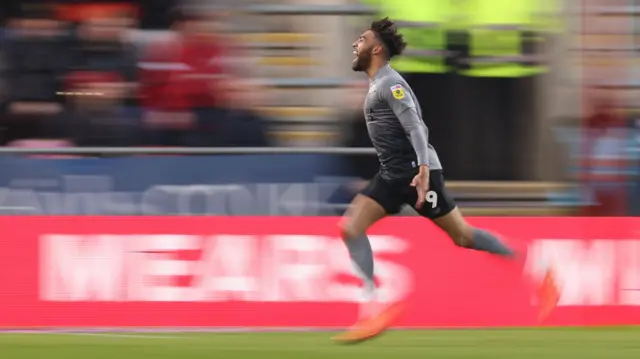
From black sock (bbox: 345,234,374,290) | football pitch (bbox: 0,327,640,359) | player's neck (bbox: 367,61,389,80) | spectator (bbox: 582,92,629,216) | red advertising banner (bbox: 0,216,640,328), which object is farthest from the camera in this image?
spectator (bbox: 582,92,629,216)

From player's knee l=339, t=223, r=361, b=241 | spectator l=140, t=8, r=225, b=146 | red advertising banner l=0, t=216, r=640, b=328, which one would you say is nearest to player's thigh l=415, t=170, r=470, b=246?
player's knee l=339, t=223, r=361, b=241

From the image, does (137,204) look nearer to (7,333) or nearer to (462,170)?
(7,333)

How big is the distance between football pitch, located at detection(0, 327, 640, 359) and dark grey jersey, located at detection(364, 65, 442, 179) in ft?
3.75

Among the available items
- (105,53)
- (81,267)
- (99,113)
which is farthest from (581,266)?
(105,53)

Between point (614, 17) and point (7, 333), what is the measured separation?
603 cm

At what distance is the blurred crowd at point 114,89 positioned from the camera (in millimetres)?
11062

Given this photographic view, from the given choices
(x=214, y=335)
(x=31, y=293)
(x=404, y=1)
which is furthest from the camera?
(x=404, y=1)

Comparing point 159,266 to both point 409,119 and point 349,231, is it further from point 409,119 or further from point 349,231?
point 409,119

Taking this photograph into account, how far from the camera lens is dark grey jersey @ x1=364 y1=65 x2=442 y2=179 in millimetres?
8359

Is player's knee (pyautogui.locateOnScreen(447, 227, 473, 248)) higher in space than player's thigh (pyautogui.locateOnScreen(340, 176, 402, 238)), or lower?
lower

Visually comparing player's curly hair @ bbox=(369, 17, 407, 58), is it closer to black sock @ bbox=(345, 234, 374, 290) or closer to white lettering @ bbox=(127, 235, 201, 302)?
black sock @ bbox=(345, 234, 374, 290)

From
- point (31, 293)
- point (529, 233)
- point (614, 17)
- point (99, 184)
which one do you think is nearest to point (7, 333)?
point (31, 293)

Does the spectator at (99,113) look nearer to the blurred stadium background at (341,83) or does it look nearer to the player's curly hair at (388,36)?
the blurred stadium background at (341,83)

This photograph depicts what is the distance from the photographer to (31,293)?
1060cm
